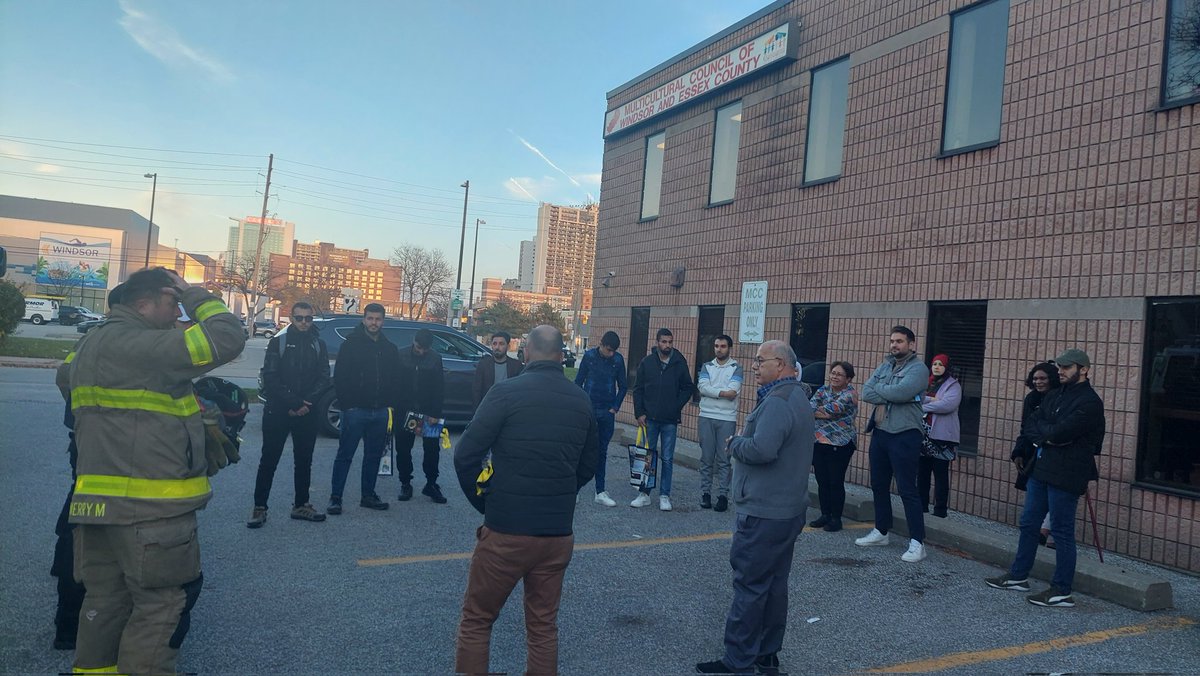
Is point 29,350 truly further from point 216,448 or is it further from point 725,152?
point 216,448

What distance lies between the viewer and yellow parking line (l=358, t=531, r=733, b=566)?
20.0 ft

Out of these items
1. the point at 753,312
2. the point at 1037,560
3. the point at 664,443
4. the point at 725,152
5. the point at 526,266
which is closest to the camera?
the point at 1037,560

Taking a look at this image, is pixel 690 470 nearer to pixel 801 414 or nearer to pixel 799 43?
pixel 799 43

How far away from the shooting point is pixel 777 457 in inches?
174

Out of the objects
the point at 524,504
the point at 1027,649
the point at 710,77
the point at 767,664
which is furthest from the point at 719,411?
the point at 710,77

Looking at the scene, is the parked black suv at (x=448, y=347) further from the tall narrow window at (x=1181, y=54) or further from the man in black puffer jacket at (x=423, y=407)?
the tall narrow window at (x=1181, y=54)

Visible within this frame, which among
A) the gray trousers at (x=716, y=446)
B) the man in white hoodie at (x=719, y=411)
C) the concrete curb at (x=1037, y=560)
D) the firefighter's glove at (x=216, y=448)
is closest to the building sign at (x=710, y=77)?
the man in white hoodie at (x=719, y=411)

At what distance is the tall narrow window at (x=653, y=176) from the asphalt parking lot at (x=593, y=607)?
335 inches

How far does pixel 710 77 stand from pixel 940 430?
7.77 meters

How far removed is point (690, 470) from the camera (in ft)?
38.0

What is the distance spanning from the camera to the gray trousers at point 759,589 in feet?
14.1

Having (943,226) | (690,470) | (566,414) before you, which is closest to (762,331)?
(690,470)

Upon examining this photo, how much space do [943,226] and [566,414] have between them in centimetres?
679

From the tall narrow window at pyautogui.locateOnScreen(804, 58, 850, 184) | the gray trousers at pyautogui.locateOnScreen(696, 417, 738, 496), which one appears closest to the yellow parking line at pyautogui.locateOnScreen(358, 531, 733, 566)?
the gray trousers at pyautogui.locateOnScreen(696, 417, 738, 496)
